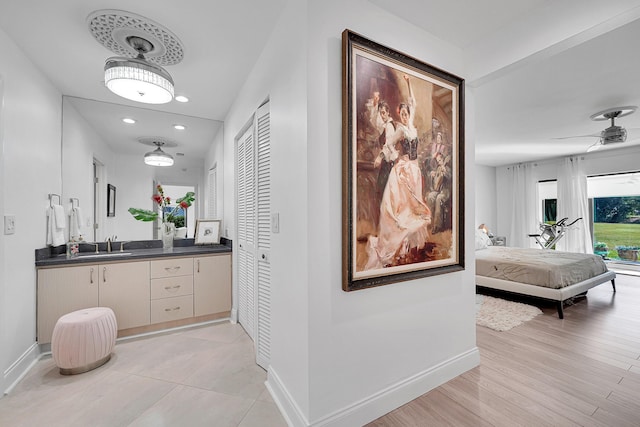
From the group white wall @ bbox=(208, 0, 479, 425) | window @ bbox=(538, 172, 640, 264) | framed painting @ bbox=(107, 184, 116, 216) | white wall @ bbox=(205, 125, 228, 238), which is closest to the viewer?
white wall @ bbox=(208, 0, 479, 425)

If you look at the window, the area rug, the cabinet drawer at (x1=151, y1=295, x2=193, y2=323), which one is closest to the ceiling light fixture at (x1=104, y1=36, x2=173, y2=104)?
the cabinet drawer at (x1=151, y1=295, x2=193, y2=323)

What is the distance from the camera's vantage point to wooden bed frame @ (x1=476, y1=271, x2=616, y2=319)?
329 cm

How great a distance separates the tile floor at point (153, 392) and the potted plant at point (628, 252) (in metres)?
7.90

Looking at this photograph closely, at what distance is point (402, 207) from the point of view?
1.74m

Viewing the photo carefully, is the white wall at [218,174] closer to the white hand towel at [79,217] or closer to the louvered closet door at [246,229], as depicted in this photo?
the louvered closet door at [246,229]

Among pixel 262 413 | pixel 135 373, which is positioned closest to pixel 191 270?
pixel 135 373

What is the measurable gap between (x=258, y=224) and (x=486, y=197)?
23.8ft

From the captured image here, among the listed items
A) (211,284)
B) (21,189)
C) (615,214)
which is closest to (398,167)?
(211,284)

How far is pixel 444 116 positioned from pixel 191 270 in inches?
112

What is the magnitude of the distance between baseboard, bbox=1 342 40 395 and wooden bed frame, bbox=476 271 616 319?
199 inches

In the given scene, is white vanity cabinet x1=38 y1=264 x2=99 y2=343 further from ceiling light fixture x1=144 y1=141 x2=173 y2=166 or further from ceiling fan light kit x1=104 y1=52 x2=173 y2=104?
ceiling fan light kit x1=104 y1=52 x2=173 y2=104

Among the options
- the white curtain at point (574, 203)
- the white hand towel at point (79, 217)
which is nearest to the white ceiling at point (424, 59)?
the white hand towel at point (79, 217)

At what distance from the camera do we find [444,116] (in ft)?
6.55

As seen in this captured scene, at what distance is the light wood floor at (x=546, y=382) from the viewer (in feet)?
5.45
